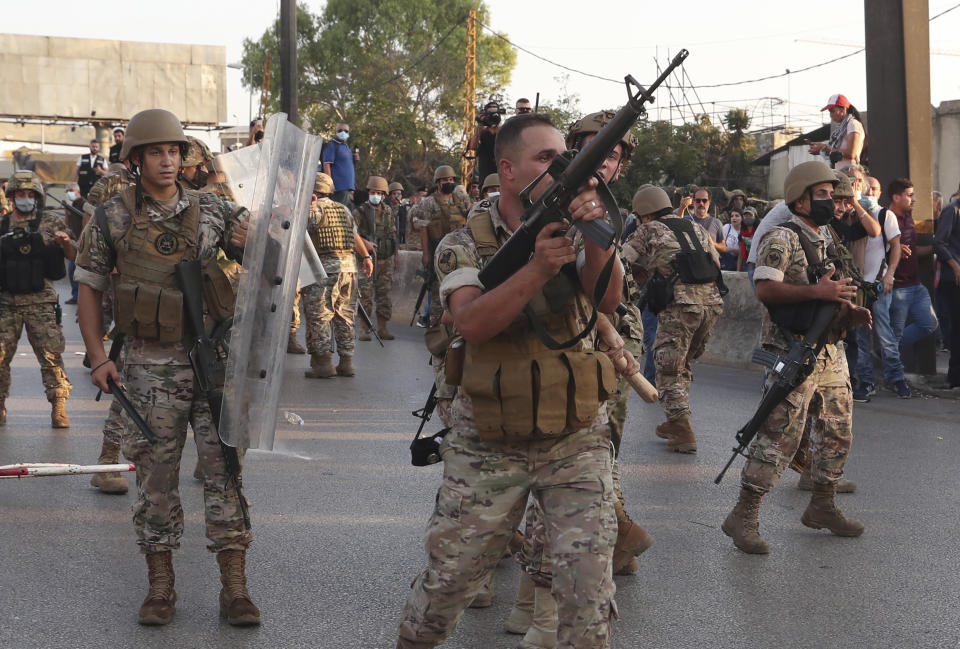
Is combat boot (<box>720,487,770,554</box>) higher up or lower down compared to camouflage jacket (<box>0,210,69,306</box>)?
lower down

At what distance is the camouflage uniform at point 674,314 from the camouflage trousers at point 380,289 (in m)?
7.51

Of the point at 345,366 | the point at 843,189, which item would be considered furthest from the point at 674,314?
the point at 345,366

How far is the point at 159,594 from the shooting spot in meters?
4.70

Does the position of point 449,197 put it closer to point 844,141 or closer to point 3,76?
point 844,141

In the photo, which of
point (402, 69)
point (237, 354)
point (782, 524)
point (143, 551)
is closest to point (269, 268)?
point (237, 354)

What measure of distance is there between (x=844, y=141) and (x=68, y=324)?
1079 centimetres

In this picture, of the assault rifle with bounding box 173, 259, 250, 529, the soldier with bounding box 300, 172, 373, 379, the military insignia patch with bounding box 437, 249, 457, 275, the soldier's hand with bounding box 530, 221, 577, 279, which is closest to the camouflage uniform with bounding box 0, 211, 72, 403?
the soldier with bounding box 300, 172, 373, 379

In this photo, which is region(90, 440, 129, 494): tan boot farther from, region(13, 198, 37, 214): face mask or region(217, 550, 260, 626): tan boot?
region(13, 198, 37, 214): face mask

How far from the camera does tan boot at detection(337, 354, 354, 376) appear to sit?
11.9 metres

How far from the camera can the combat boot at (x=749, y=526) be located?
225 inches

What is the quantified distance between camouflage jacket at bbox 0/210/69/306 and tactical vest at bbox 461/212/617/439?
21.0ft

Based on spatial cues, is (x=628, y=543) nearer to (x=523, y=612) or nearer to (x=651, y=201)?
(x=523, y=612)

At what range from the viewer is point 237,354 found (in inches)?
178

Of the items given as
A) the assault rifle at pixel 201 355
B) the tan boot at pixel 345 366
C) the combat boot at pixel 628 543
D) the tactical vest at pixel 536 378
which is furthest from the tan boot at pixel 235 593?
the tan boot at pixel 345 366
